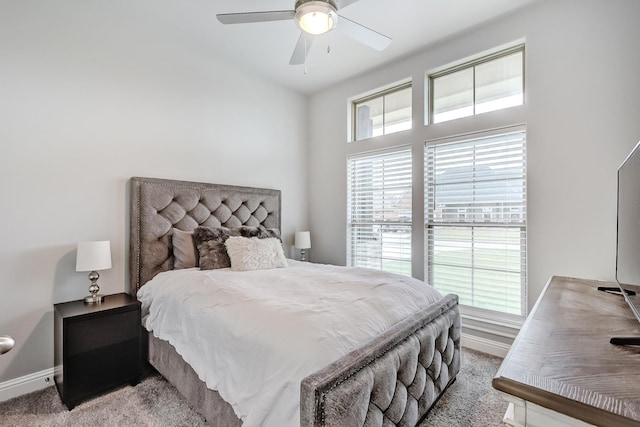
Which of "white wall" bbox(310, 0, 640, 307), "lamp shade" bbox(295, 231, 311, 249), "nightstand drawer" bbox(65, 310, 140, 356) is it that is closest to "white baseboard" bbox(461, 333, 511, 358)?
"white wall" bbox(310, 0, 640, 307)

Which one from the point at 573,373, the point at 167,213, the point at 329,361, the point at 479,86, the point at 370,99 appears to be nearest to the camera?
the point at 573,373

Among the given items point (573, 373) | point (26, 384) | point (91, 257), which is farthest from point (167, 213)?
point (573, 373)

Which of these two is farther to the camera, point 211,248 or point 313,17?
point 211,248

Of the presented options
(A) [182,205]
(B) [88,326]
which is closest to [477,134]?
(A) [182,205]

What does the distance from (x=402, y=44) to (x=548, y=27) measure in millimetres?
1252

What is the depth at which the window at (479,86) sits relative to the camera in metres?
2.81

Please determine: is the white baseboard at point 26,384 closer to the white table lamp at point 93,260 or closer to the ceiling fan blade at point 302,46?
the white table lamp at point 93,260

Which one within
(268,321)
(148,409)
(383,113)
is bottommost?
(148,409)

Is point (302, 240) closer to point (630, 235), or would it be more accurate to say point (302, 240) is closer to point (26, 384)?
point (26, 384)

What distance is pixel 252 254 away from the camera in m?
2.75

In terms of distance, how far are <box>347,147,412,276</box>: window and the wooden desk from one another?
2.21 meters

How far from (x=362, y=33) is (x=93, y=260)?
264cm

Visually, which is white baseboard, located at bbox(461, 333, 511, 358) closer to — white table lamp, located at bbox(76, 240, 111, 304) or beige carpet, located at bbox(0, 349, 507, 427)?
beige carpet, located at bbox(0, 349, 507, 427)

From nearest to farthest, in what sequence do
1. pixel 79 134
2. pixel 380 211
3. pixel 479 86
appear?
pixel 79 134, pixel 479 86, pixel 380 211
